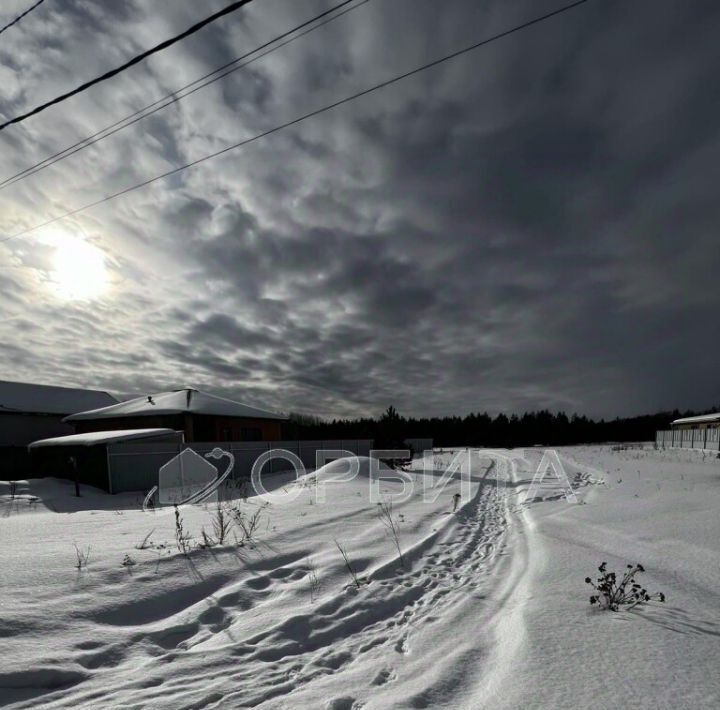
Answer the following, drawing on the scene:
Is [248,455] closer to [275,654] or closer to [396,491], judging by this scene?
[396,491]

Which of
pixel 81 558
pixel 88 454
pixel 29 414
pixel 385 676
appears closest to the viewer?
pixel 385 676

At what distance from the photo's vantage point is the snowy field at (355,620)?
2.66m

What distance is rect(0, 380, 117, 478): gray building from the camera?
22.5 meters

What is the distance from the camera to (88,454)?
16094mm

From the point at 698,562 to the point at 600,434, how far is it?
291 ft

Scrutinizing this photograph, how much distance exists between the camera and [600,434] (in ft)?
266

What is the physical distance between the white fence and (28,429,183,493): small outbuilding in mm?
37434

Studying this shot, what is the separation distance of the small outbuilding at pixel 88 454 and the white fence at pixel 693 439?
37.4 metres

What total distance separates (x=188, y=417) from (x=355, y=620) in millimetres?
19655
